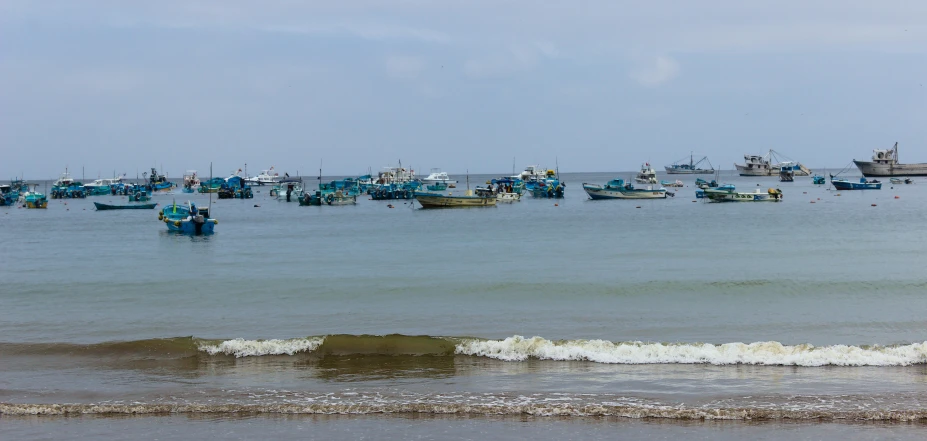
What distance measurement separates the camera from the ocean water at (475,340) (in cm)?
1191

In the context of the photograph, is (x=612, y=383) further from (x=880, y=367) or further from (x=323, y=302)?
(x=323, y=302)

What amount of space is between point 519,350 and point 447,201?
188 ft

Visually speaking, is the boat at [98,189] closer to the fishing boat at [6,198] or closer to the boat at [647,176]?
the fishing boat at [6,198]

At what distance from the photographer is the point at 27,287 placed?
2689cm

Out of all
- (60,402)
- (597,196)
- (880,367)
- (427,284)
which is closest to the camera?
(60,402)

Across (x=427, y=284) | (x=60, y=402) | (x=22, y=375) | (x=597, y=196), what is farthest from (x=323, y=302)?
(x=597, y=196)

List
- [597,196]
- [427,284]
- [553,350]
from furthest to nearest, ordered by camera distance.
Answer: [597,196] → [427,284] → [553,350]

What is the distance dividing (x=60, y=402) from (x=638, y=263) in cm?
2184

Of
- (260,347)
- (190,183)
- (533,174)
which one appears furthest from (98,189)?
(260,347)

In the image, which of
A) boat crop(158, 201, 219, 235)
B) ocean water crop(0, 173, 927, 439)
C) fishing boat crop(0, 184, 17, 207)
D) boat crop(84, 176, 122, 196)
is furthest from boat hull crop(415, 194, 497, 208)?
boat crop(84, 176, 122, 196)

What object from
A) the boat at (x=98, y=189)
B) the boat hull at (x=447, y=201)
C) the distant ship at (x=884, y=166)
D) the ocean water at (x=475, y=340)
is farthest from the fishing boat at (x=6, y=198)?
the distant ship at (x=884, y=166)

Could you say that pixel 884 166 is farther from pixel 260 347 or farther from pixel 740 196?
pixel 260 347

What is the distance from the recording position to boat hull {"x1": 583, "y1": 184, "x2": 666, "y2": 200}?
86.2 m

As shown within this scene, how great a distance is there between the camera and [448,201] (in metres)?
73.2
